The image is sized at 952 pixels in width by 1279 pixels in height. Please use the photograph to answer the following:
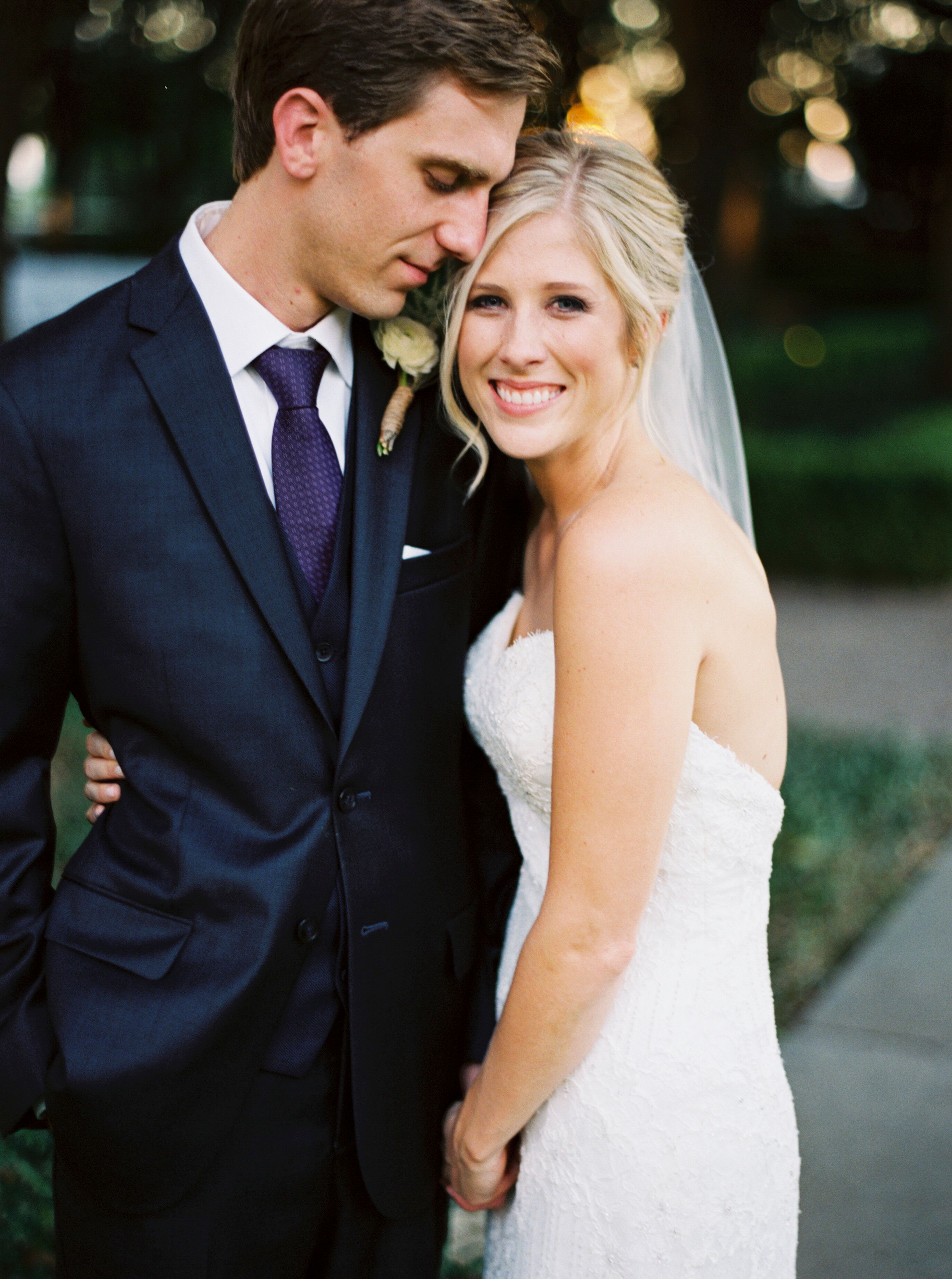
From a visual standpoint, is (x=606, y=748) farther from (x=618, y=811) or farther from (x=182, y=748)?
(x=182, y=748)

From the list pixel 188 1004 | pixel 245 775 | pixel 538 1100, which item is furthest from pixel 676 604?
pixel 188 1004

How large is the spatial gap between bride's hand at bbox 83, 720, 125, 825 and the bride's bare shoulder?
79cm

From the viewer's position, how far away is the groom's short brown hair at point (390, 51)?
6.05 ft

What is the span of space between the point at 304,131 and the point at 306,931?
1.28 m

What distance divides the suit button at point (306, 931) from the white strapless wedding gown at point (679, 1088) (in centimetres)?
41

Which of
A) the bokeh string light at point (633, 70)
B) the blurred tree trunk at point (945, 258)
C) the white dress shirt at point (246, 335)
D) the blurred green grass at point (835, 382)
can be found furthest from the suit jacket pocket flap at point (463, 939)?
the blurred green grass at point (835, 382)

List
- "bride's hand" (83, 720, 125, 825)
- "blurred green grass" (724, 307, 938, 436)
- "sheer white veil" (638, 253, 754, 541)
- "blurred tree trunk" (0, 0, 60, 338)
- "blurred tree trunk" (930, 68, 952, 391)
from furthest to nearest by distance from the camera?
"blurred green grass" (724, 307, 938, 436), "blurred tree trunk" (930, 68, 952, 391), "blurred tree trunk" (0, 0, 60, 338), "sheer white veil" (638, 253, 754, 541), "bride's hand" (83, 720, 125, 825)

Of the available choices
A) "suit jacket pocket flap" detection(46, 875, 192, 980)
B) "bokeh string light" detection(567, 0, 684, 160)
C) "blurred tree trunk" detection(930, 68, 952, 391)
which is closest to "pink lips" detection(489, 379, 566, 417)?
"suit jacket pocket flap" detection(46, 875, 192, 980)

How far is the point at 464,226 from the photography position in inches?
76.3

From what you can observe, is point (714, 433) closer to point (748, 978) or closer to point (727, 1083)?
point (748, 978)

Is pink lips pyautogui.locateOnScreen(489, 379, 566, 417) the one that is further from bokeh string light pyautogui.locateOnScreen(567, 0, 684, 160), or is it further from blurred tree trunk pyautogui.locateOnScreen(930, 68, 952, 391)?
blurred tree trunk pyautogui.locateOnScreen(930, 68, 952, 391)

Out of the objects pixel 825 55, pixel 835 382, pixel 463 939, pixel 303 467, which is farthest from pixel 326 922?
pixel 835 382

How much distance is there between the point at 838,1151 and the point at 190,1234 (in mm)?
2085

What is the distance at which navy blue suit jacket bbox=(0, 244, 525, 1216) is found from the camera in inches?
70.8
